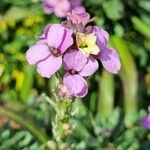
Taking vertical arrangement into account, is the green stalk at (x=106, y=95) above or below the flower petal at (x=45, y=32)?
below

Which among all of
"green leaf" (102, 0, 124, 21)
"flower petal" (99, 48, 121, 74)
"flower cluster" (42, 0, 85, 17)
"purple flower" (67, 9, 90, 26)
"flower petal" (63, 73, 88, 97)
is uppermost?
"purple flower" (67, 9, 90, 26)

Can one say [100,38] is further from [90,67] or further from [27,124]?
[27,124]

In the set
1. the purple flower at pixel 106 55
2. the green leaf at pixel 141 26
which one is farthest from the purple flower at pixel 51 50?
the green leaf at pixel 141 26

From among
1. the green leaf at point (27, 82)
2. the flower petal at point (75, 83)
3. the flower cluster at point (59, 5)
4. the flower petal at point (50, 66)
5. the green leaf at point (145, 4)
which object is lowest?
the green leaf at point (27, 82)

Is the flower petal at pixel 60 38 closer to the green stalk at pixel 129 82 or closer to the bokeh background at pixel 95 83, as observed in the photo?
the bokeh background at pixel 95 83

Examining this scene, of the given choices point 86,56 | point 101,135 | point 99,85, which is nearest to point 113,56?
point 86,56

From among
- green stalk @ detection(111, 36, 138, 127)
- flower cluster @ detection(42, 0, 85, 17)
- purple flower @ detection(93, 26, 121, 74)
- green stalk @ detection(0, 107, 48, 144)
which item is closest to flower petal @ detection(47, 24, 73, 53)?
purple flower @ detection(93, 26, 121, 74)

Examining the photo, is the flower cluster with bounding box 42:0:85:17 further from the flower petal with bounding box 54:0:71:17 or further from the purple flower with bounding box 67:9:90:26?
the purple flower with bounding box 67:9:90:26
